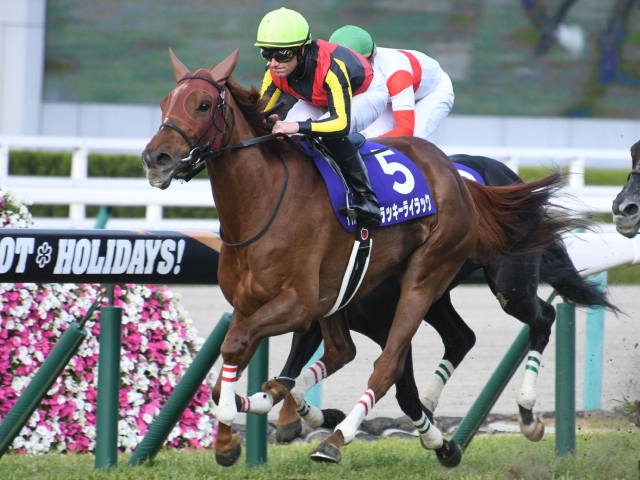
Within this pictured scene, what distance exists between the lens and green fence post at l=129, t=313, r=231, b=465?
4.39 meters

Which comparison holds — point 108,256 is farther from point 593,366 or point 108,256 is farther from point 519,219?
point 593,366

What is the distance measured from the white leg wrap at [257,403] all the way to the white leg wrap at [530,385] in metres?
1.49

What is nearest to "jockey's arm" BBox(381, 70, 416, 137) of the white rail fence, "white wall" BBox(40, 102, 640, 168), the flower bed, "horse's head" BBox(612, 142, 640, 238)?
"horse's head" BBox(612, 142, 640, 238)

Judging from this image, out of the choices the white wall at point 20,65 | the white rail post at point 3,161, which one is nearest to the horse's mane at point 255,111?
the white rail post at point 3,161

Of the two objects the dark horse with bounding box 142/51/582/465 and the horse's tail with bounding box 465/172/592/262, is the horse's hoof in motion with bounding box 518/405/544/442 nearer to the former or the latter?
the dark horse with bounding box 142/51/582/465

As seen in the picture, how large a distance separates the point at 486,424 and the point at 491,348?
Answer: 175cm

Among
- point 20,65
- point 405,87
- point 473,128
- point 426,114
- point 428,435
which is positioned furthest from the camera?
point 473,128

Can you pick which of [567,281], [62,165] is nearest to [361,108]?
[567,281]

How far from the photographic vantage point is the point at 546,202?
4945mm

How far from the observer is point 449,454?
4.41 m

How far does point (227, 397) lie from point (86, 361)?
1.66 metres

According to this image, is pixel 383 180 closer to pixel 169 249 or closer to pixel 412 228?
pixel 412 228

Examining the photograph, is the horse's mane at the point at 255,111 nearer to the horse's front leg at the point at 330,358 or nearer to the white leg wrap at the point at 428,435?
the horse's front leg at the point at 330,358

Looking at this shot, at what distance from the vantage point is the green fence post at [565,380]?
14.9ft
